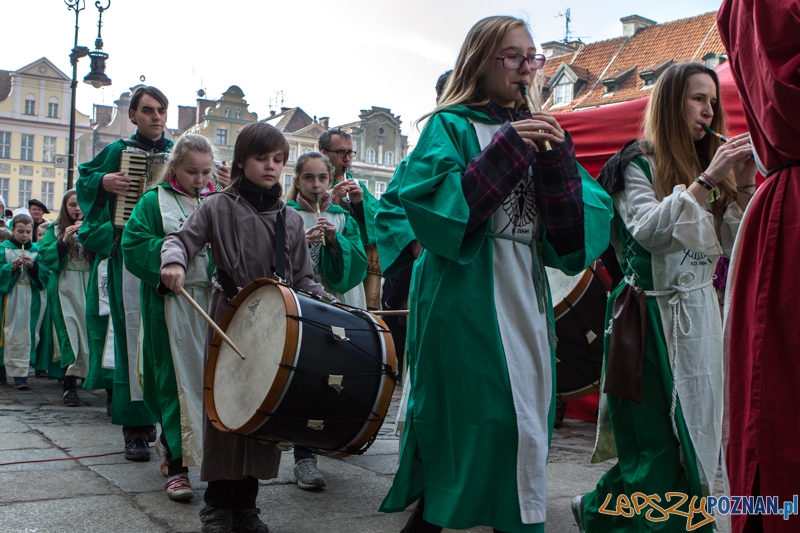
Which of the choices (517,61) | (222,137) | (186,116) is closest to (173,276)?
(517,61)

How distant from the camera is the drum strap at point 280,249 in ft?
11.9

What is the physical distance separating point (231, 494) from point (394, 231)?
4.18 feet

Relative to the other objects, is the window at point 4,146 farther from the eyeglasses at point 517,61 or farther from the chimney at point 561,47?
the eyeglasses at point 517,61

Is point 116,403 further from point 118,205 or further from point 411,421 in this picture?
point 411,421

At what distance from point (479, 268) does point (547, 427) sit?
21.7 inches

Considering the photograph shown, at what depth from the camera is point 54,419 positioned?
21.1 ft

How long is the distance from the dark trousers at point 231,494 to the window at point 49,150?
171 ft

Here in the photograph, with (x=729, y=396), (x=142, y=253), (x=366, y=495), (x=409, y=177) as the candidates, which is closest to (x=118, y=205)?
(x=142, y=253)

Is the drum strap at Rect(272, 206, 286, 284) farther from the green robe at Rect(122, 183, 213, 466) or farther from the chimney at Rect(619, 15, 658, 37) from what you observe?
the chimney at Rect(619, 15, 658, 37)

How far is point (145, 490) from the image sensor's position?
4113 millimetres

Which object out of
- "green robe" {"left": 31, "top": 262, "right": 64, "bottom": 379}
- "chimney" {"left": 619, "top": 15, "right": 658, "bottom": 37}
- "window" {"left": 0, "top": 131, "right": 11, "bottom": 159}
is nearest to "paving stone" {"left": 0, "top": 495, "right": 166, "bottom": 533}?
"green robe" {"left": 31, "top": 262, "right": 64, "bottom": 379}

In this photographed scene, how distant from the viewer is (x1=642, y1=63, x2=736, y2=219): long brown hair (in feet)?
11.2

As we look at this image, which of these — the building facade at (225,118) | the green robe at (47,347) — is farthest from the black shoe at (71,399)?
the building facade at (225,118)

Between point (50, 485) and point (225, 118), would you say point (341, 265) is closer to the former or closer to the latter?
point (50, 485)
